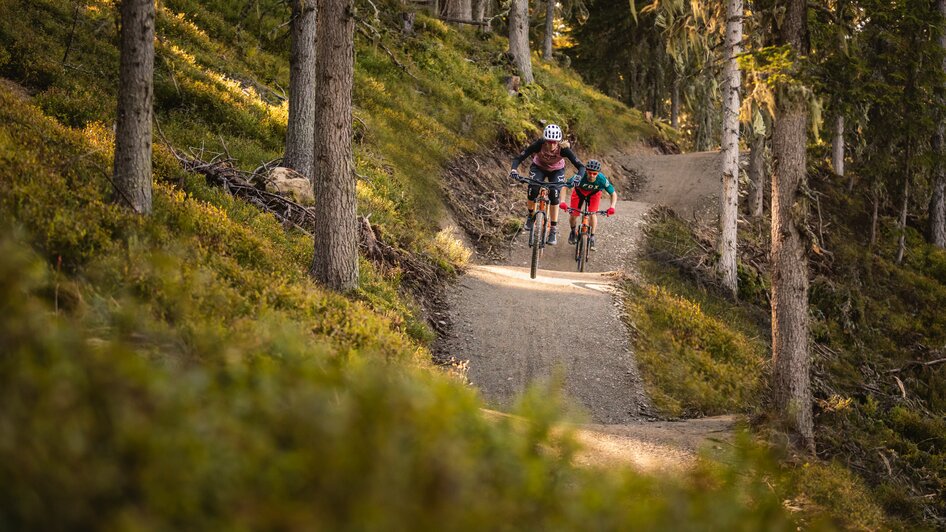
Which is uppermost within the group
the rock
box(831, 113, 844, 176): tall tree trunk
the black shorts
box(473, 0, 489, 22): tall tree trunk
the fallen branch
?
box(473, 0, 489, 22): tall tree trunk

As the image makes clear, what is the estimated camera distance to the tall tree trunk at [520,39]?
91.5 ft

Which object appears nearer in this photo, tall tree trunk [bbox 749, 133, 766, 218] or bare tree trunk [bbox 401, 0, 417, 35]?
tall tree trunk [bbox 749, 133, 766, 218]

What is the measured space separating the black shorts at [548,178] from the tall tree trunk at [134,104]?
26.1 ft

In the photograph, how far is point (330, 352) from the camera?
6246 millimetres

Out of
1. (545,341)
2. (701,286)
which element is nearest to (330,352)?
(545,341)

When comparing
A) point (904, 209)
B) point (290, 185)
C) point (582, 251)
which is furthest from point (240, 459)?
point (904, 209)

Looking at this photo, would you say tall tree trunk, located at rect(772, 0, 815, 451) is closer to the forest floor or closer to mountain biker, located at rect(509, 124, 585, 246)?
the forest floor

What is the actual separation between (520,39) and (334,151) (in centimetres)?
2001

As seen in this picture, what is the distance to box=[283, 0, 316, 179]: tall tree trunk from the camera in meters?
13.1

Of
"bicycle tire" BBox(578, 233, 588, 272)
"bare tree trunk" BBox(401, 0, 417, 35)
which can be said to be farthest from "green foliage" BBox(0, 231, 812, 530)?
"bare tree trunk" BBox(401, 0, 417, 35)

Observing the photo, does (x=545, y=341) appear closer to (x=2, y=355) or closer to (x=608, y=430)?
(x=608, y=430)

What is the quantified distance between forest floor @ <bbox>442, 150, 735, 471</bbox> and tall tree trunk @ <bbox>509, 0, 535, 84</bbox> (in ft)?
38.8

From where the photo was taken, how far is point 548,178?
14.7 m

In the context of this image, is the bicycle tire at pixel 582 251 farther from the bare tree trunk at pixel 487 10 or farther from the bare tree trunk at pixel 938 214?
the bare tree trunk at pixel 487 10
